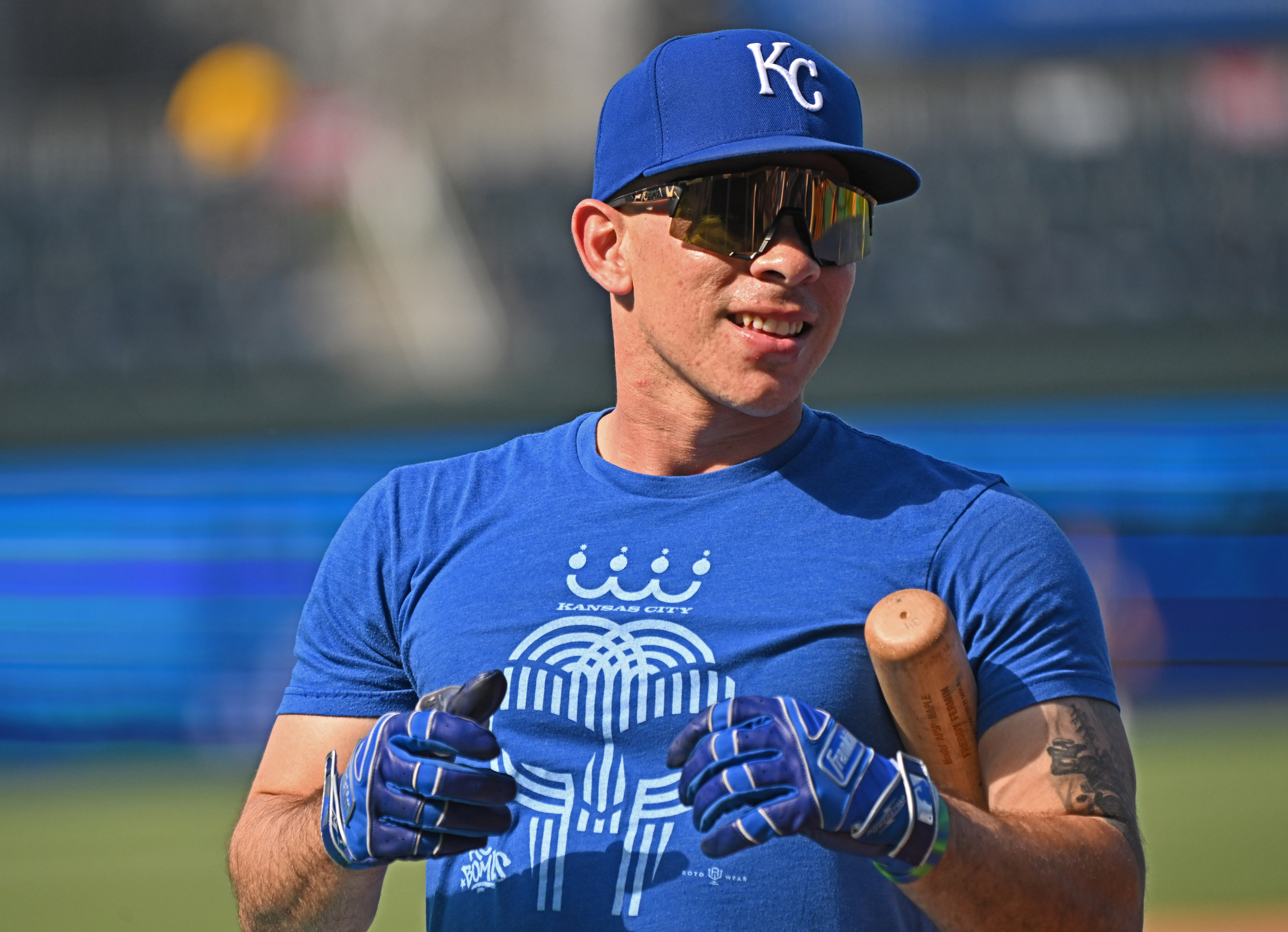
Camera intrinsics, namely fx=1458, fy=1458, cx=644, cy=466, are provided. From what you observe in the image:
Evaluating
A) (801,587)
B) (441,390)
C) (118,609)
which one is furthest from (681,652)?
(441,390)

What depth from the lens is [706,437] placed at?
2.13m

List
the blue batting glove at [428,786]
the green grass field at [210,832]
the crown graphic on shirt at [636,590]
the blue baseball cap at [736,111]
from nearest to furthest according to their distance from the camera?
the blue batting glove at [428,786] → the crown graphic on shirt at [636,590] → the blue baseball cap at [736,111] → the green grass field at [210,832]

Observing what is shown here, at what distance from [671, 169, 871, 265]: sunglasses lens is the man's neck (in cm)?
23

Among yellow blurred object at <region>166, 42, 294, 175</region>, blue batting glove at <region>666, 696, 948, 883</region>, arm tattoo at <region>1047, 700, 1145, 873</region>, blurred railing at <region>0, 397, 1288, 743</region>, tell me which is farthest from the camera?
yellow blurred object at <region>166, 42, 294, 175</region>

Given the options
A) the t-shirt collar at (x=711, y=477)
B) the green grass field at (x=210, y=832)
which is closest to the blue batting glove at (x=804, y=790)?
the t-shirt collar at (x=711, y=477)

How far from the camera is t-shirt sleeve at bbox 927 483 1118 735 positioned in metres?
1.82

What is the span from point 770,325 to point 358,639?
0.74 meters

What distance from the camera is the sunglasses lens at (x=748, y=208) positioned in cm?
207

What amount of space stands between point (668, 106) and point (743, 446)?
51cm

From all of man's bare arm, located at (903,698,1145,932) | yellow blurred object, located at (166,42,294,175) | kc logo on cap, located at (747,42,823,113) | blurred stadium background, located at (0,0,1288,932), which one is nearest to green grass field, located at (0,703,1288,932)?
blurred stadium background, located at (0,0,1288,932)

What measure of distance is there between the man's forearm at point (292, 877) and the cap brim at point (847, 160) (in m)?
1.03

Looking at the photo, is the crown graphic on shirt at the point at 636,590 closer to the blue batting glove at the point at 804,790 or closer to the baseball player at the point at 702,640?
the baseball player at the point at 702,640

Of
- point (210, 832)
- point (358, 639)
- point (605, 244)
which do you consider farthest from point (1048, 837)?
point (210, 832)

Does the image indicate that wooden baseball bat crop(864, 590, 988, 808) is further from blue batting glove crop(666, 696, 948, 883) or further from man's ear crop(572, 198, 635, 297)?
man's ear crop(572, 198, 635, 297)
